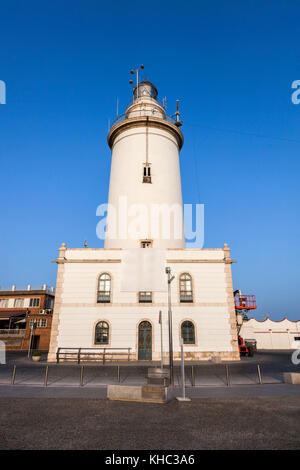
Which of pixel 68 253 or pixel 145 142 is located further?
pixel 145 142

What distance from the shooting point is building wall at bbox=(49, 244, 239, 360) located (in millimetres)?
20422

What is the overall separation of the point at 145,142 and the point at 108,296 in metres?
15.3

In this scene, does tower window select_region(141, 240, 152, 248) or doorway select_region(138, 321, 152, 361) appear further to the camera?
tower window select_region(141, 240, 152, 248)

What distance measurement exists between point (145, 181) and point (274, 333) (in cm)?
2562

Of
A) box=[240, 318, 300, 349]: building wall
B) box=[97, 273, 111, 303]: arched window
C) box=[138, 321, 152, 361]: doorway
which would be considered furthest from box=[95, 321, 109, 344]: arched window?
box=[240, 318, 300, 349]: building wall

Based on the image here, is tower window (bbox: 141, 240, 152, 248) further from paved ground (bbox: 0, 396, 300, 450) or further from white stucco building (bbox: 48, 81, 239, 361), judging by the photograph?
paved ground (bbox: 0, 396, 300, 450)

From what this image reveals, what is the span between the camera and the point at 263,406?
759 cm

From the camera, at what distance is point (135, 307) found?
21141 mm

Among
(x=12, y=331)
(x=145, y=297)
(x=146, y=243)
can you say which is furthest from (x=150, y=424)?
(x=12, y=331)

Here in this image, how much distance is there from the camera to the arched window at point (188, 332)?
20578 millimetres

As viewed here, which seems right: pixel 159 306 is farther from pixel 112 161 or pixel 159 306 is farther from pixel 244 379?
pixel 112 161

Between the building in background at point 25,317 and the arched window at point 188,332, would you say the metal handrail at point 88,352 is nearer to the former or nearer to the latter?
the arched window at point 188,332
